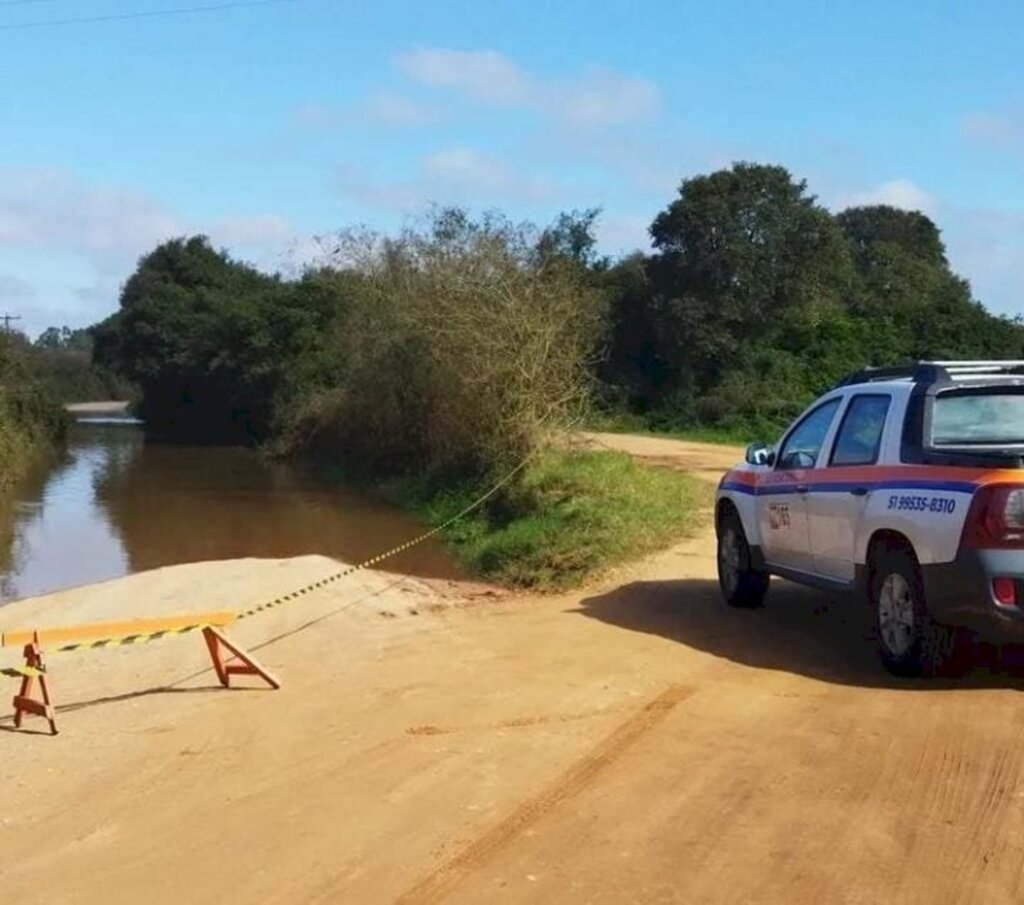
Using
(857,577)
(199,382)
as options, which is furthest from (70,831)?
(199,382)

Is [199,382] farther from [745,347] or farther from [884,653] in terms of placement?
[884,653]

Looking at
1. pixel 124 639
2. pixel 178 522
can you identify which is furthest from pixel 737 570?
pixel 178 522

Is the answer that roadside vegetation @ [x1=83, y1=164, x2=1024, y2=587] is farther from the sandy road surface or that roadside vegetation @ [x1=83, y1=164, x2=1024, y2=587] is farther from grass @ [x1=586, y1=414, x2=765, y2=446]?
the sandy road surface

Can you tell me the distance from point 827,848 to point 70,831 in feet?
11.6

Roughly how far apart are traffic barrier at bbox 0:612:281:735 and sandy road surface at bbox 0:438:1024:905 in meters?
0.21

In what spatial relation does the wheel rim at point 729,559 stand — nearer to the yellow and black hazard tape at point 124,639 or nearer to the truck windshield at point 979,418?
the truck windshield at point 979,418

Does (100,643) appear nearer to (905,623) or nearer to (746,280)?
(905,623)

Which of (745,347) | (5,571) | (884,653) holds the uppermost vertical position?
(745,347)

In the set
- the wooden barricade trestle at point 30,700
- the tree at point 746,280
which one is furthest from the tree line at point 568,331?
the wooden barricade trestle at point 30,700

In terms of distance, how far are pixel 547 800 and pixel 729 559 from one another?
17.4 ft

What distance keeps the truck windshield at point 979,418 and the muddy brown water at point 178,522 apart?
33.5ft

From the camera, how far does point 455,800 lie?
650cm

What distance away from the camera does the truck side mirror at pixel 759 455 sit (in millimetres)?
10695

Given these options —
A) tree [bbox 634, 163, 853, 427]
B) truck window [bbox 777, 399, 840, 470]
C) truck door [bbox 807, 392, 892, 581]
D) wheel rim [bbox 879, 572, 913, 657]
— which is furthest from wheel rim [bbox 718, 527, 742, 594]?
tree [bbox 634, 163, 853, 427]
